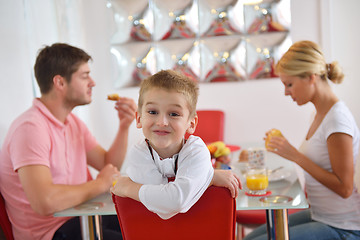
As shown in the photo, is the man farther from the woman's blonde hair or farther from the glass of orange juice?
the woman's blonde hair

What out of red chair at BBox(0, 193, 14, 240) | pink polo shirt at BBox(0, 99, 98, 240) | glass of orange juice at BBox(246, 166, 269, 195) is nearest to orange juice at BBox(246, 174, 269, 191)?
glass of orange juice at BBox(246, 166, 269, 195)

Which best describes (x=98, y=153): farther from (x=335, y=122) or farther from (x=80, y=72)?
(x=335, y=122)

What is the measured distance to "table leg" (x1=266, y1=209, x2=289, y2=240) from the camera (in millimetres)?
1397

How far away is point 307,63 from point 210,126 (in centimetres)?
146

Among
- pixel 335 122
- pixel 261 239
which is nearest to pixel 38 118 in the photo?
pixel 261 239

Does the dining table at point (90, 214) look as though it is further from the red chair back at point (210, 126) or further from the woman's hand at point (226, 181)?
the red chair back at point (210, 126)

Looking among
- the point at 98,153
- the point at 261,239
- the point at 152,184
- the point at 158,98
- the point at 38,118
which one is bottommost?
the point at 261,239

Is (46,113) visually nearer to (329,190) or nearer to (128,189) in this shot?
(128,189)

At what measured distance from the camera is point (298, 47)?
178 cm

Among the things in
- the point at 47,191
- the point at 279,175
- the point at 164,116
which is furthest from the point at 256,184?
the point at 47,191

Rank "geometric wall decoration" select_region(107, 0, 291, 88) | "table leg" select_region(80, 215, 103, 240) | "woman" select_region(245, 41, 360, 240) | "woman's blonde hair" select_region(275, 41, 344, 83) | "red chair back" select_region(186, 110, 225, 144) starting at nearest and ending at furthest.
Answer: "table leg" select_region(80, 215, 103, 240), "woman" select_region(245, 41, 360, 240), "woman's blonde hair" select_region(275, 41, 344, 83), "red chair back" select_region(186, 110, 225, 144), "geometric wall decoration" select_region(107, 0, 291, 88)

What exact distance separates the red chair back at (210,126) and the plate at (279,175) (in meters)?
1.29

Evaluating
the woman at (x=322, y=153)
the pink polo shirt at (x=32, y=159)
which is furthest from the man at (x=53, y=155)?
the woman at (x=322, y=153)

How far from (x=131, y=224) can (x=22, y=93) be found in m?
1.47
